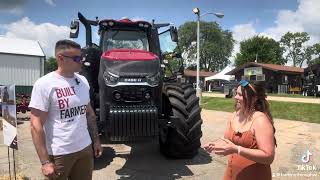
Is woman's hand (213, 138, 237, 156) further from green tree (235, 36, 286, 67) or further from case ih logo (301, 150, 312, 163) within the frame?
green tree (235, 36, 286, 67)

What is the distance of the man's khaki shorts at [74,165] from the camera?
3762 millimetres

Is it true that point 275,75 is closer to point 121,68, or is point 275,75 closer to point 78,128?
point 121,68

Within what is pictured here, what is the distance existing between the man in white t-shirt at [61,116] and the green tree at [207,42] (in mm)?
74250

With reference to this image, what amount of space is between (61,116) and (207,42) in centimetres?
7769

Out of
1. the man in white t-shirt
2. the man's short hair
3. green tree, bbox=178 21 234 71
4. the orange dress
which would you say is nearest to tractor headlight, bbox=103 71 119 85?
the man in white t-shirt

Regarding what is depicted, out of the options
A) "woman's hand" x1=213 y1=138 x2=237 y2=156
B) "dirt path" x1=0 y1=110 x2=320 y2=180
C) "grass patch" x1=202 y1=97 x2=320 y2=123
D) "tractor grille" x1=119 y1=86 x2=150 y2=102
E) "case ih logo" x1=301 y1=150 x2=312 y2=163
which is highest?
"tractor grille" x1=119 y1=86 x2=150 y2=102

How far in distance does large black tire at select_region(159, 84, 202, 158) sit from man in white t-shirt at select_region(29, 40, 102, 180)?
138 inches

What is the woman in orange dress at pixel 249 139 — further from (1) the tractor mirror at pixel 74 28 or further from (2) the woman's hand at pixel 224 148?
(1) the tractor mirror at pixel 74 28

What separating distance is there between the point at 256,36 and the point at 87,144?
75.2 metres

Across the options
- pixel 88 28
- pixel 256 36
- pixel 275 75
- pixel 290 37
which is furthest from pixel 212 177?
pixel 290 37

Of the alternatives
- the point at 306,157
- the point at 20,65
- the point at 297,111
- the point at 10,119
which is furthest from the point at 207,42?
the point at 10,119

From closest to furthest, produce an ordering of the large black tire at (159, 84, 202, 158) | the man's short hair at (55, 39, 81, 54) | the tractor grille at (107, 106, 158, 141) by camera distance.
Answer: the man's short hair at (55, 39, 81, 54), the tractor grille at (107, 106, 158, 141), the large black tire at (159, 84, 202, 158)

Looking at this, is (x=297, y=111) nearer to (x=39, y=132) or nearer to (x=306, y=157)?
(x=306, y=157)

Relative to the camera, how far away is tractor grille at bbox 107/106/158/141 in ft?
21.6
